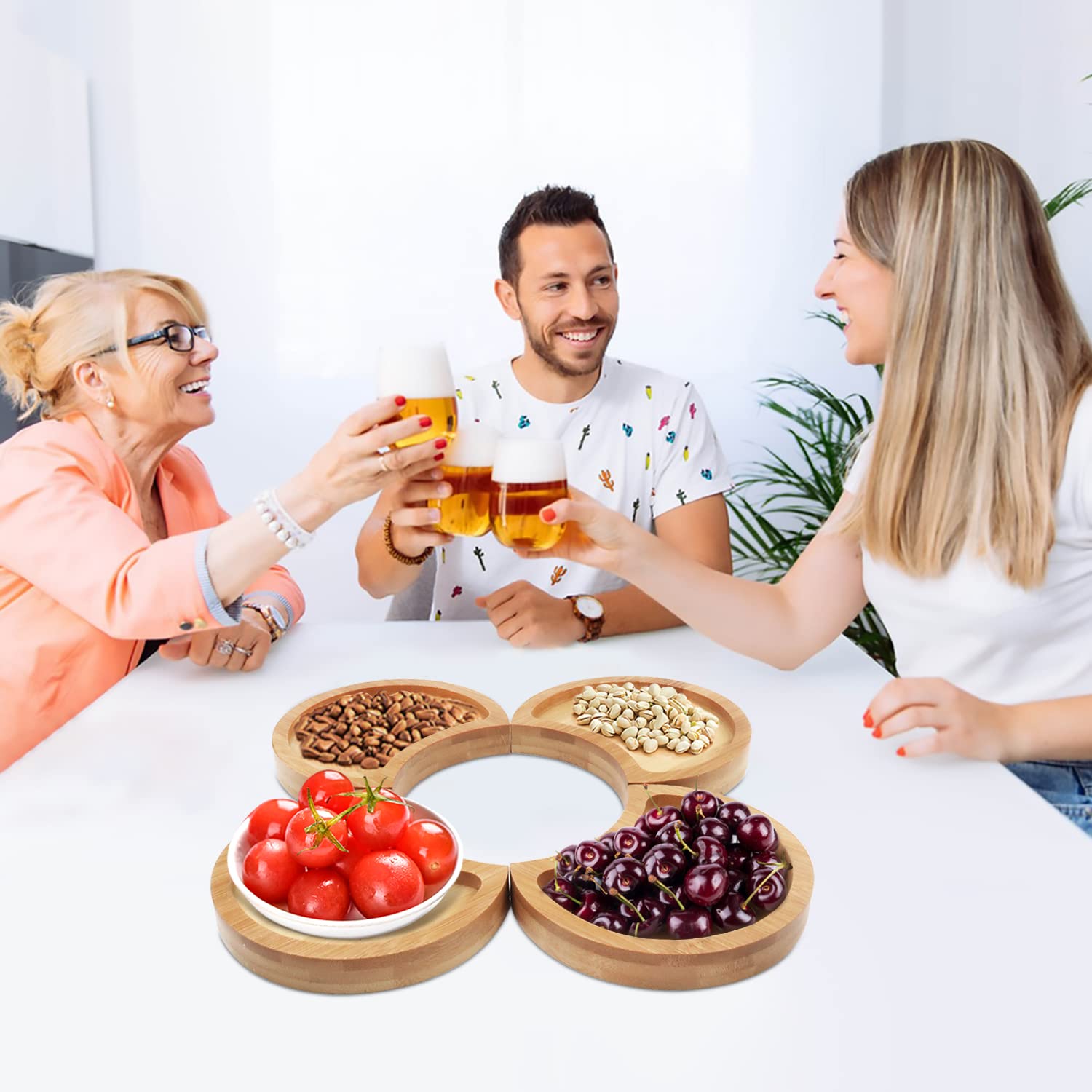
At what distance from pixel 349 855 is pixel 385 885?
6 cm

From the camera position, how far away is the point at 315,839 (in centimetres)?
91

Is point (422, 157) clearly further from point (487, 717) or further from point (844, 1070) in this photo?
point (844, 1070)

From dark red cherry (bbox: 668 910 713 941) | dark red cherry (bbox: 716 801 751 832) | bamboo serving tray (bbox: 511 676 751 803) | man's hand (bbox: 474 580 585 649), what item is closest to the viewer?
dark red cherry (bbox: 668 910 713 941)

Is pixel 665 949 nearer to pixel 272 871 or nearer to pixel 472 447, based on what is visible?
pixel 272 871

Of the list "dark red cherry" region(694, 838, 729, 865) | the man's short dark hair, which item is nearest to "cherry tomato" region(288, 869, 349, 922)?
"dark red cherry" region(694, 838, 729, 865)

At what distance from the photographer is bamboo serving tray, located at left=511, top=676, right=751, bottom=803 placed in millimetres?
1205

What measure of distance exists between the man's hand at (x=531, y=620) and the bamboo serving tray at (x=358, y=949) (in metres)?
0.89

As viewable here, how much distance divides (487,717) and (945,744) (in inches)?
23.2

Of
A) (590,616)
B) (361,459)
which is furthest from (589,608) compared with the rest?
(361,459)

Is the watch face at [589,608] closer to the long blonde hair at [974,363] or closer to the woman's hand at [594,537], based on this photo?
the woman's hand at [594,537]

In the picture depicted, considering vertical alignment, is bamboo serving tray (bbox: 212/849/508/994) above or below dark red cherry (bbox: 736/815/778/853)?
below

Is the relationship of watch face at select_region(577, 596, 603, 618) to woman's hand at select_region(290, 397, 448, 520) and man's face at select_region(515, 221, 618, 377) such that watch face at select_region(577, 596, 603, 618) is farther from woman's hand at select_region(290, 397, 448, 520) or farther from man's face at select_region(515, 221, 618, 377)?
man's face at select_region(515, 221, 618, 377)

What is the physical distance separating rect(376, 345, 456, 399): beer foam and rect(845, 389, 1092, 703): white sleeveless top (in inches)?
29.5

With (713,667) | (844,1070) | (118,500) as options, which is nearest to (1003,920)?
(844,1070)
